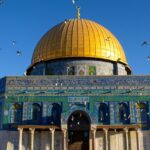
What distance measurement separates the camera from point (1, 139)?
20531 millimetres

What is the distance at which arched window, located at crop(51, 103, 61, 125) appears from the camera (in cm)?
2097

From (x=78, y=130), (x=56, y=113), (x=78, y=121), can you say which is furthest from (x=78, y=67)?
(x=78, y=130)

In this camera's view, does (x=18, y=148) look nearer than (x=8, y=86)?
Yes

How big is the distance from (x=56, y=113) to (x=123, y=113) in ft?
11.6

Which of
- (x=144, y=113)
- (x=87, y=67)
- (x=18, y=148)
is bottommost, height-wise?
(x=18, y=148)

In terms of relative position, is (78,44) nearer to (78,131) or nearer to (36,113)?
(36,113)

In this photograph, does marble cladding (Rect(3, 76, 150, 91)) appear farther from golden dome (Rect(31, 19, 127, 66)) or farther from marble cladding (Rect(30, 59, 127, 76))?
golden dome (Rect(31, 19, 127, 66))

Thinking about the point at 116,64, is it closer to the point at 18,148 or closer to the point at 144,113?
the point at 144,113

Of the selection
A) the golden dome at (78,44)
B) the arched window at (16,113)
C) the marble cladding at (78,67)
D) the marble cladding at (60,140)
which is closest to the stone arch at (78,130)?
the marble cladding at (60,140)

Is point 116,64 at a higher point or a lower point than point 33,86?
higher

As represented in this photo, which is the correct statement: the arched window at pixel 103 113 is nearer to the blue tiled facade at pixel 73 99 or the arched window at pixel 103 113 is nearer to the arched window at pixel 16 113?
the blue tiled facade at pixel 73 99

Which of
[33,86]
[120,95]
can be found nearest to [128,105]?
[120,95]

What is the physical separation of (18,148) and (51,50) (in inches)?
279

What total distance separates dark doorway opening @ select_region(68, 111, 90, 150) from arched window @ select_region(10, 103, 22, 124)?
2.63 m
